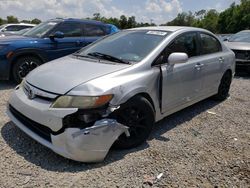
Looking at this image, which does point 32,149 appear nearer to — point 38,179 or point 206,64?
point 38,179

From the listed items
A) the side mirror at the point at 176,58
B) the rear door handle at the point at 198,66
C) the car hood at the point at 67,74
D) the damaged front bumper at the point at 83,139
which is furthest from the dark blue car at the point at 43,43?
the side mirror at the point at 176,58

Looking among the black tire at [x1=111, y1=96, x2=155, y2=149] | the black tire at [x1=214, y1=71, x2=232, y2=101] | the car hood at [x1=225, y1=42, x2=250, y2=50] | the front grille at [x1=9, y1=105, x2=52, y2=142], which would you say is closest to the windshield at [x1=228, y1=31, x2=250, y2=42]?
the car hood at [x1=225, y1=42, x2=250, y2=50]

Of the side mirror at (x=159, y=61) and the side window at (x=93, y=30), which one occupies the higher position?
the side window at (x=93, y=30)

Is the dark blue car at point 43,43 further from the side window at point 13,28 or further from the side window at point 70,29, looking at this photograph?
the side window at point 13,28

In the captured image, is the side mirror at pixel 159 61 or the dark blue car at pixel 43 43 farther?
the dark blue car at pixel 43 43

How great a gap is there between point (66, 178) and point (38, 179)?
0.91ft

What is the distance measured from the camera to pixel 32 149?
3.28 m

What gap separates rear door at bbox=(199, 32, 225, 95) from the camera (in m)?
4.71

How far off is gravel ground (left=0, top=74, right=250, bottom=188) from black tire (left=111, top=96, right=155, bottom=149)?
118 millimetres

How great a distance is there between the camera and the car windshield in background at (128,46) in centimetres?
376

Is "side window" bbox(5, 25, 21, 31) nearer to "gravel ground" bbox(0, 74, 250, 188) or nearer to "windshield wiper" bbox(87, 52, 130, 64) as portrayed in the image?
"gravel ground" bbox(0, 74, 250, 188)

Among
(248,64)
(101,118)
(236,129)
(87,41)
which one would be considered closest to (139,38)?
(101,118)

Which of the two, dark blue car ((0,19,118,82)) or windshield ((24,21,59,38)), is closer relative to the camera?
dark blue car ((0,19,118,82))

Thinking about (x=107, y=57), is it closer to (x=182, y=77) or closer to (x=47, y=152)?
(x=182, y=77)
